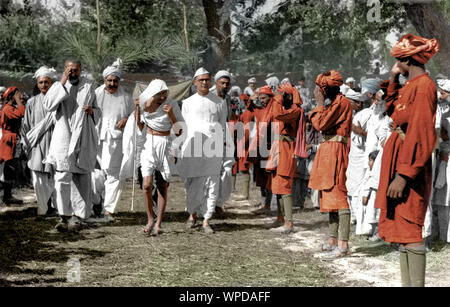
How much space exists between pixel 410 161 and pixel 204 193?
4358mm

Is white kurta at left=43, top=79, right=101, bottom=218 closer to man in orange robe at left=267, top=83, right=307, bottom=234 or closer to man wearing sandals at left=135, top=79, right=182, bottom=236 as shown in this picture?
man wearing sandals at left=135, top=79, right=182, bottom=236

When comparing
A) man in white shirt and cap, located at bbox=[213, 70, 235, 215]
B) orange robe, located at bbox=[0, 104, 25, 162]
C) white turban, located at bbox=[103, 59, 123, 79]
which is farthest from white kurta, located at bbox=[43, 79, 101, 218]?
orange robe, located at bbox=[0, 104, 25, 162]

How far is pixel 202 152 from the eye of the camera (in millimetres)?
8039

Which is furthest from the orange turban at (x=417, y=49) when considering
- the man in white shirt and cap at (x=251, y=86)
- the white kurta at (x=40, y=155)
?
the man in white shirt and cap at (x=251, y=86)

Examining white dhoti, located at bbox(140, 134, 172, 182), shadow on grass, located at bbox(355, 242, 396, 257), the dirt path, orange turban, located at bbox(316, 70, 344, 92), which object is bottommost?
shadow on grass, located at bbox(355, 242, 396, 257)

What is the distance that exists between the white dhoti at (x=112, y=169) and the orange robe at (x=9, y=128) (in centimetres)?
205

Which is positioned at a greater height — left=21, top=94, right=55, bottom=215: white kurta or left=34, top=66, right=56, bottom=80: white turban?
left=34, top=66, right=56, bottom=80: white turban

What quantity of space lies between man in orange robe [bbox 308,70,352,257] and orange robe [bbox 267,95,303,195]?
4.60ft

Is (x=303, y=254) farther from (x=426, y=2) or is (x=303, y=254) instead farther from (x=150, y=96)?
(x=426, y=2)

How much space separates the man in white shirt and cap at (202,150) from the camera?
802cm

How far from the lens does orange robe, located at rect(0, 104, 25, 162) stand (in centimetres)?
991

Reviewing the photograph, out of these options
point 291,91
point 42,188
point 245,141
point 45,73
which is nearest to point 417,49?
point 291,91

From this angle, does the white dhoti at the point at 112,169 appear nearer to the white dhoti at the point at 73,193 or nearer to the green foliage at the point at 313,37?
the white dhoti at the point at 73,193

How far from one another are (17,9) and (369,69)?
2634cm
